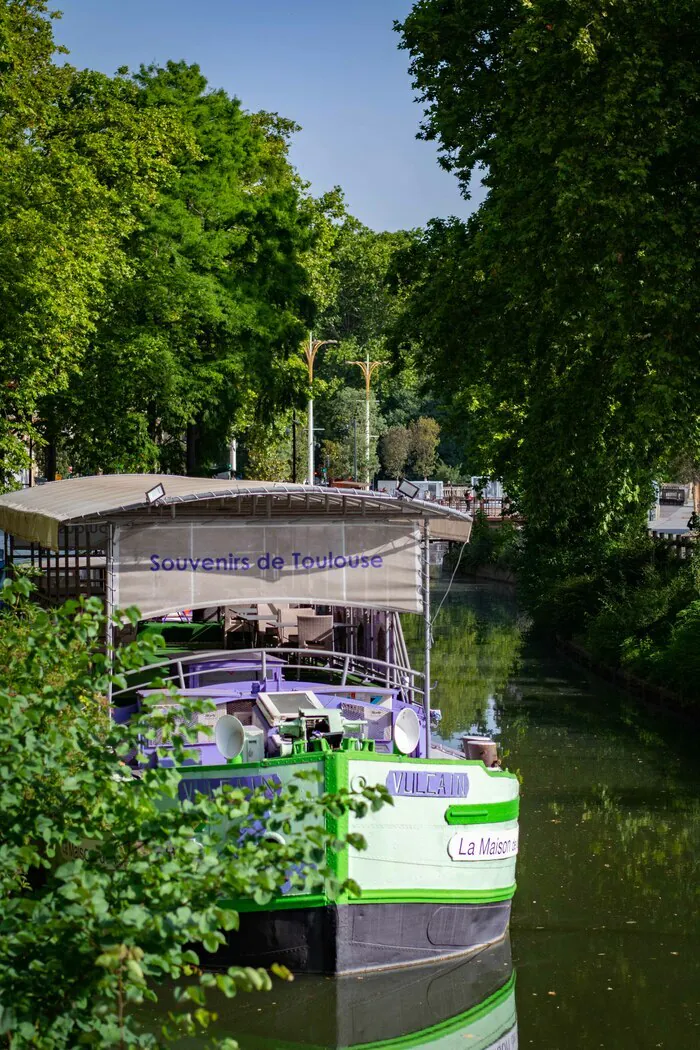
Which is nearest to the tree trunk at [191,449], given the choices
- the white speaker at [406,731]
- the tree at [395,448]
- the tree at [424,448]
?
the white speaker at [406,731]

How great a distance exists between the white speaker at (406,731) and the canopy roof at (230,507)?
7.01ft

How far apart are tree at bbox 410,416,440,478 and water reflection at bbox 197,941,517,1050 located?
3509 inches

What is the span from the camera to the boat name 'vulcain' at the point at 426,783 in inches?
449

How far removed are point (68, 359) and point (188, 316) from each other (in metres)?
7.38

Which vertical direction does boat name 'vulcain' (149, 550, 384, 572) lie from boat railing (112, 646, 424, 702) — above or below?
above

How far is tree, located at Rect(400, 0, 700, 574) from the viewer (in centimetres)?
2016

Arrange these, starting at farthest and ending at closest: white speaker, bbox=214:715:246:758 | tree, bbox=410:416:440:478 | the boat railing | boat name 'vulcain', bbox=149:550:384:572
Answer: tree, bbox=410:416:440:478 → the boat railing → boat name 'vulcain', bbox=149:550:384:572 → white speaker, bbox=214:715:246:758

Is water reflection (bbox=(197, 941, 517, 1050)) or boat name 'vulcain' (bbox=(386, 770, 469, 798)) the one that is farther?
boat name 'vulcain' (bbox=(386, 770, 469, 798))

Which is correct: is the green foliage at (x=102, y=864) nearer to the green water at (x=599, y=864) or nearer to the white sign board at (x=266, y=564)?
the green water at (x=599, y=864)

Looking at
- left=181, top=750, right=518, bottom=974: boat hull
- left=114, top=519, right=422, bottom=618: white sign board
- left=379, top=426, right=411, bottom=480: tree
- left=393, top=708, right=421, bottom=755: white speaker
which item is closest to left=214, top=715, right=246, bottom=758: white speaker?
left=181, top=750, right=518, bottom=974: boat hull

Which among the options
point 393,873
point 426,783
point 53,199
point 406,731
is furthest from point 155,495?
point 53,199

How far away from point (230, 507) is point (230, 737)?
2915 millimetres

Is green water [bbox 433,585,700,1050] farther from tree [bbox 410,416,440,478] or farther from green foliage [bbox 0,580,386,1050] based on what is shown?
tree [bbox 410,416,440,478]

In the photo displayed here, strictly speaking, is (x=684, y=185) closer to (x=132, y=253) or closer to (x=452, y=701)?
(x=452, y=701)
